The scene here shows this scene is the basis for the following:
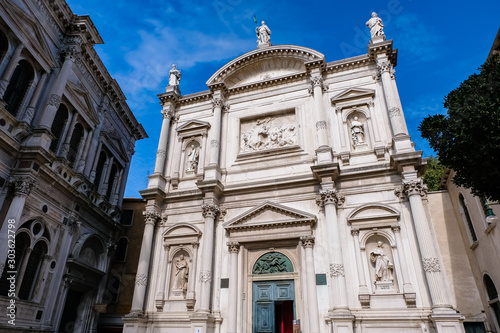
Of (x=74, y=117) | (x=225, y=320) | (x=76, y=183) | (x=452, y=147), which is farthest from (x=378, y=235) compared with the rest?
(x=74, y=117)

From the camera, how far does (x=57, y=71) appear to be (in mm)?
15734

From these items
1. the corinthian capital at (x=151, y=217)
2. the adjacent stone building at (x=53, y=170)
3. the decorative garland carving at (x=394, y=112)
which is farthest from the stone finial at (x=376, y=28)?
the adjacent stone building at (x=53, y=170)

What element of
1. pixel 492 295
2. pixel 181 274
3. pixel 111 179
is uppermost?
pixel 111 179

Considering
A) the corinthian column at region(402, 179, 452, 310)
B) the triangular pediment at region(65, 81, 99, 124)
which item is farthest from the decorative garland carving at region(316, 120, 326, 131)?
the triangular pediment at region(65, 81, 99, 124)

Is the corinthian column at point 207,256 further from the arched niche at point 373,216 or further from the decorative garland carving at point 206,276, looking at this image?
the arched niche at point 373,216

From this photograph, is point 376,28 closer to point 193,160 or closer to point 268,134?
point 268,134

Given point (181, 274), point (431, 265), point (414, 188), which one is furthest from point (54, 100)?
point (431, 265)

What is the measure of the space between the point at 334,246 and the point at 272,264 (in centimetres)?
288

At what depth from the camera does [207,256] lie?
14.4m

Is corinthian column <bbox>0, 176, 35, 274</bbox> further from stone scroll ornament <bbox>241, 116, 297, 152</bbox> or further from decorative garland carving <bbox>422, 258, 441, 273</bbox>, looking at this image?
decorative garland carving <bbox>422, 258, 441, 273</bbox>

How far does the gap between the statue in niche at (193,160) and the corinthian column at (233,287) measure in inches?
200

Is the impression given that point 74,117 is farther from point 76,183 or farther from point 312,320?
point 312,320

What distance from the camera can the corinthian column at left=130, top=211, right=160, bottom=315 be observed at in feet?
47.3

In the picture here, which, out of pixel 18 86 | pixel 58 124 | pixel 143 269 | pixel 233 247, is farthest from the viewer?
pixel 58 124
